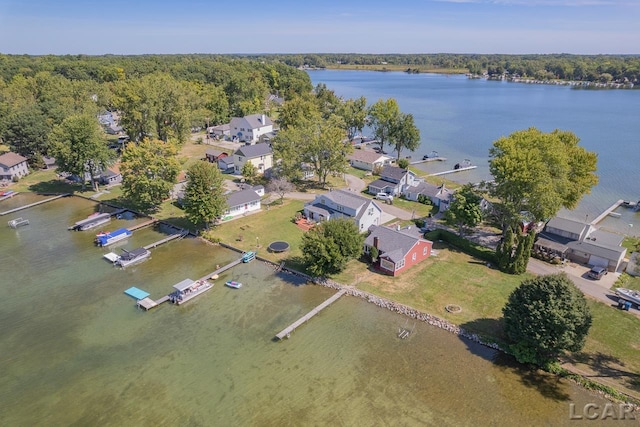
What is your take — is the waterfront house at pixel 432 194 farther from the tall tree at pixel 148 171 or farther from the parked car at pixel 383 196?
the tall tree at pixel 148 171

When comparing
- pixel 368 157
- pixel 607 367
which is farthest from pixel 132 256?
pixel 368 157

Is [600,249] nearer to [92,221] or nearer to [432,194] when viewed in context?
[432,194]

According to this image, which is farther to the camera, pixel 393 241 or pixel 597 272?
pixel 393 241

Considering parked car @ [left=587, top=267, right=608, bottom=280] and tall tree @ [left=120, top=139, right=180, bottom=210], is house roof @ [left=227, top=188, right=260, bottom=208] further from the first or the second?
parked car @ [left=587, top=267, right=608, bottom=280]

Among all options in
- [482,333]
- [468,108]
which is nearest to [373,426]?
[482,333]

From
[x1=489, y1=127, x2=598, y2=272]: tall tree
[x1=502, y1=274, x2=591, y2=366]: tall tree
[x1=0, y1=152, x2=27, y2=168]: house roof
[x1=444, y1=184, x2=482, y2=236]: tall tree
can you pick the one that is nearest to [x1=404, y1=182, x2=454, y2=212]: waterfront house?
[x1=444, y1=184, x2=482, y2=236]: tall tree

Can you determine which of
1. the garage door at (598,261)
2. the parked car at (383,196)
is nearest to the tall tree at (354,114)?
the parked car at (383,196)
